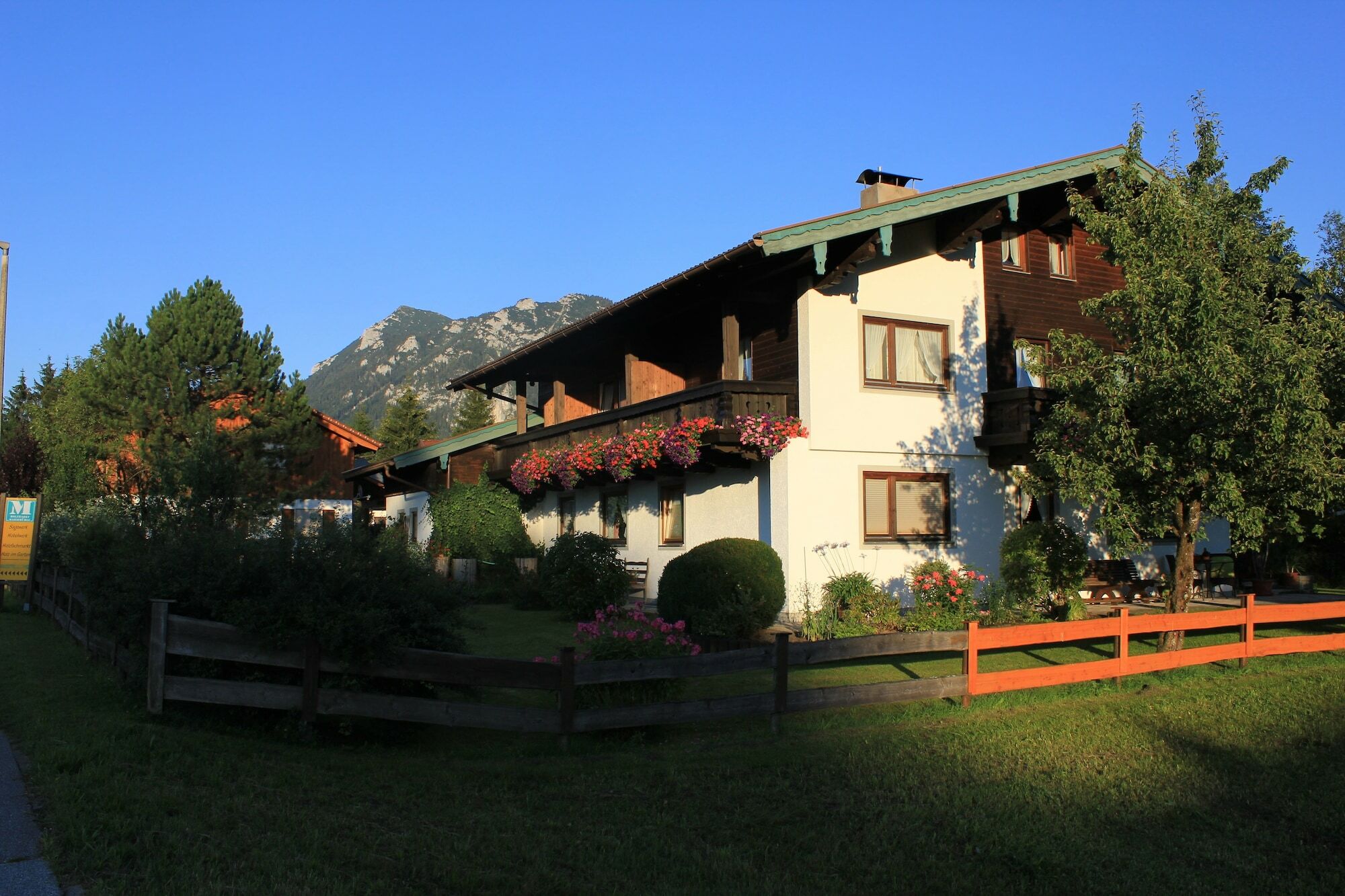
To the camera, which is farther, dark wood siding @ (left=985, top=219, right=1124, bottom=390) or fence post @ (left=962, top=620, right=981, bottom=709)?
dark wood siding @ (left=985, top=219, right=1124, bottom=390)

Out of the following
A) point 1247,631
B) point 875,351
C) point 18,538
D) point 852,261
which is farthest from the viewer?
point 18,538

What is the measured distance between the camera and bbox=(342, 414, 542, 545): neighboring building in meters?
27.4

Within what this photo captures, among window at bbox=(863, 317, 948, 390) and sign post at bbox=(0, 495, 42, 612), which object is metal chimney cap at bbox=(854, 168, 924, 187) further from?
sign post at bbox=(0, 495, 42, 612)

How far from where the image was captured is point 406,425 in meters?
75.6

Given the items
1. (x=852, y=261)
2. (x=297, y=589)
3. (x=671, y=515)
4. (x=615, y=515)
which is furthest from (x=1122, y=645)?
(x=615, y=515)

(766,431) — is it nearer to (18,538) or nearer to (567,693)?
(567,693)

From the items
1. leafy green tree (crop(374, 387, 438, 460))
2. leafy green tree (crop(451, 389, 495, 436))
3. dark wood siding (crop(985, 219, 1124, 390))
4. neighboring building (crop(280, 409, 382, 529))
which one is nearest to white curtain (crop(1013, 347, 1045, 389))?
dark wood siding (crop(985, 219, 1124, 390))

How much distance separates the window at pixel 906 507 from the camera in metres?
17.6

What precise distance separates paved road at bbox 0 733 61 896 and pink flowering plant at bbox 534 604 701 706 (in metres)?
3.65

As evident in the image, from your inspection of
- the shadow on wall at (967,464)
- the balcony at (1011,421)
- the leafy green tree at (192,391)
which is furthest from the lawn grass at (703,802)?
the leafy green tree at (192,391)

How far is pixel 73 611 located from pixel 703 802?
1076 centimetres

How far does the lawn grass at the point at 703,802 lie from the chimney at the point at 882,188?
1192cm

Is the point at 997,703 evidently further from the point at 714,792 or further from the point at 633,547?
the point at 633,547

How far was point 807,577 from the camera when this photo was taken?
662 inches
